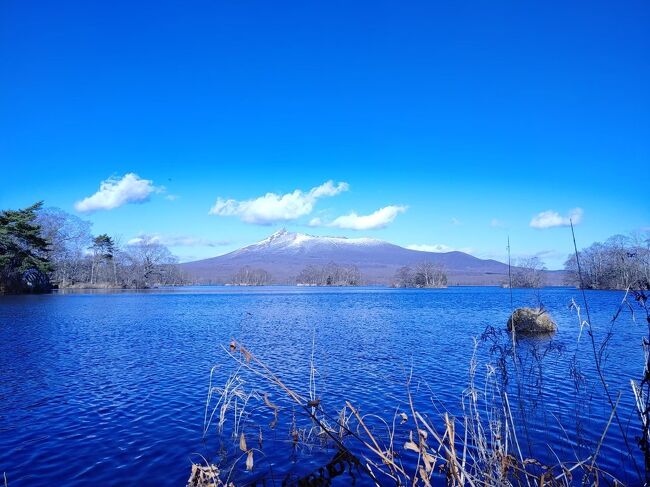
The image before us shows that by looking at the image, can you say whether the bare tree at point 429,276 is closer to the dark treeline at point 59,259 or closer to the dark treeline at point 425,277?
the dark treeline at point 425,277

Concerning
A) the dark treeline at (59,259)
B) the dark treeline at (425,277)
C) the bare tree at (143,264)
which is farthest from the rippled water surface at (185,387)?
the dark treeline at (425,277)

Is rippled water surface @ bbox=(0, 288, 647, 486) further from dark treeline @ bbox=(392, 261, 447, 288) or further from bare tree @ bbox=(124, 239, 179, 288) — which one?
dark treeline @ bbox=(392, 261, 447, 288)

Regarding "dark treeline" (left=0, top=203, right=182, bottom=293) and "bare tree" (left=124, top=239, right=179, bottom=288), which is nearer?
"dark treeline" (left=0, top=203, right=182, bottom=293)

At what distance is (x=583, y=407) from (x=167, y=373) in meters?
15.2

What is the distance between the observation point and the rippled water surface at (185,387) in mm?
9500

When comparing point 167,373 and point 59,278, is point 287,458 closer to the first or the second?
point 167,373

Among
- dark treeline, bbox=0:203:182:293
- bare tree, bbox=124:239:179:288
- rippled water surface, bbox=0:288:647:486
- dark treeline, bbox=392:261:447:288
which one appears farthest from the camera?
dark treeline, bbox=392:261:447:288

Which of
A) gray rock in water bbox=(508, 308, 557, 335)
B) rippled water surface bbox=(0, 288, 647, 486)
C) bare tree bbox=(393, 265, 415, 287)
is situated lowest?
rippled water surface bbox=(0, 288, 647, 486)

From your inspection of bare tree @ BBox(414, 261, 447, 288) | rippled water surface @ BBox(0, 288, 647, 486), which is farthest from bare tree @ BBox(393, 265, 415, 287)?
rippled water surface @ BBox(0, 288, 647, 486)

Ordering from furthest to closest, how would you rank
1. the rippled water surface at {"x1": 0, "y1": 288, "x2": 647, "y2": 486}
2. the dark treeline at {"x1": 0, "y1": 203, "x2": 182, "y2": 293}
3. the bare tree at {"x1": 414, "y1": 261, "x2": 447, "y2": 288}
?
the bare tree at {"x1": 414, "y1": 261, "x2": 447, "y2": 288} < the dark treeline at {"x1": 0, "y1": 203, "x2": 182, "y2": 293} < the rippled water surface at {"x1": 0, "y1": 288, "x2": 647, "y2": 486}

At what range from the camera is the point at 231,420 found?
490 inches

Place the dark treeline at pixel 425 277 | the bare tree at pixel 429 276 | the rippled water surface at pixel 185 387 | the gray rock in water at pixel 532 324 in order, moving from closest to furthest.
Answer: the rippled water surface at pixel 185 387, the gray rock in water at pixel 532 324, the bare tree at pixel 429 276, the dark treeline at pixel 425 277

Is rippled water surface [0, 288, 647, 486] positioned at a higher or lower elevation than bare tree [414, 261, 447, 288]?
lower

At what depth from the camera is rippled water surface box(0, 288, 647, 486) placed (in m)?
9.50
